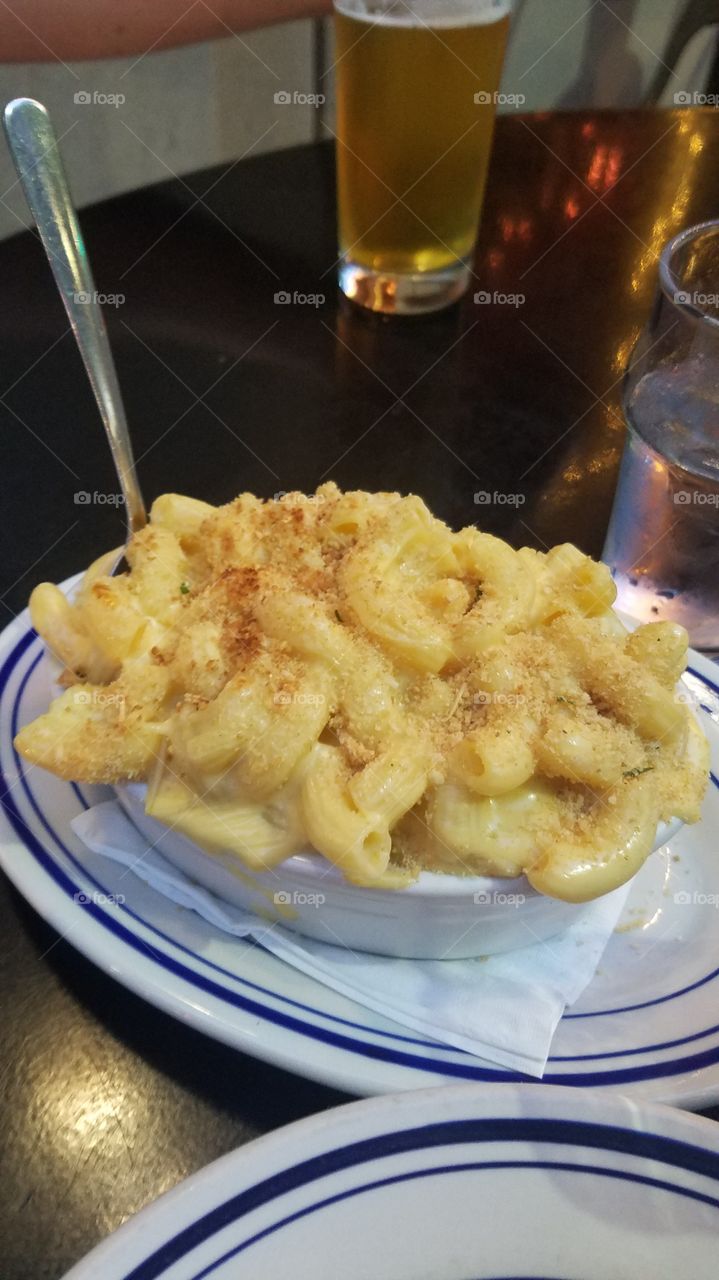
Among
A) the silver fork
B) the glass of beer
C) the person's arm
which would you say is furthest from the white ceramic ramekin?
the person's arm

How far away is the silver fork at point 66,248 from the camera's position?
804 millimetres

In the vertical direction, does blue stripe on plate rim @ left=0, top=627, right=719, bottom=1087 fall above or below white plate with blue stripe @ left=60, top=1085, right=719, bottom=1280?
below

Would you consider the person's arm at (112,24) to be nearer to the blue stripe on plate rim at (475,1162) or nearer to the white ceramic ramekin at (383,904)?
the white ceramic ramekin at (383,904)

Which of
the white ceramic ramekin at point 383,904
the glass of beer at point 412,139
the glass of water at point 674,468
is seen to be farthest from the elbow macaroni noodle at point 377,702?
the glass of beer at point 412,139

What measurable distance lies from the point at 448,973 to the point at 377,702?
0.19 m

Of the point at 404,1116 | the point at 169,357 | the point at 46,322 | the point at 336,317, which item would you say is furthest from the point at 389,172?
the point at 404,1116

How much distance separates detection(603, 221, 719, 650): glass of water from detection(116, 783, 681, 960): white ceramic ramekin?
0.39m

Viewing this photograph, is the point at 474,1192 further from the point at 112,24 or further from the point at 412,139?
the point at 112,24

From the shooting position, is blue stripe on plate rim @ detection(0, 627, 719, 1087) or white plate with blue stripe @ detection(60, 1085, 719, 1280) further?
blue stripe on plate rim @ detection(0, 627, 719, 1087)

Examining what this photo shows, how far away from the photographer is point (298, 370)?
129 cm

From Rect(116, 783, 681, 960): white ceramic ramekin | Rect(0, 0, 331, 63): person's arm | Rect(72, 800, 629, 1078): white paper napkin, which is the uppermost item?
Rect(0, 0, 331, 63): person's arm

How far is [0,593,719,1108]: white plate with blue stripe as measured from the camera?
2.00 feet

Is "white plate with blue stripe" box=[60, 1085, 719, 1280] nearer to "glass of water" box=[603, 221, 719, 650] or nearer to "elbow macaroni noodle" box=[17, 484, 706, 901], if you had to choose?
"elbow macaroni noodle" box=[17, 484, 706, 901]

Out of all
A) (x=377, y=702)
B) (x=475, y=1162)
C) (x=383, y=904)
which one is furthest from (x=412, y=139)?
(x=475, y=1162)
